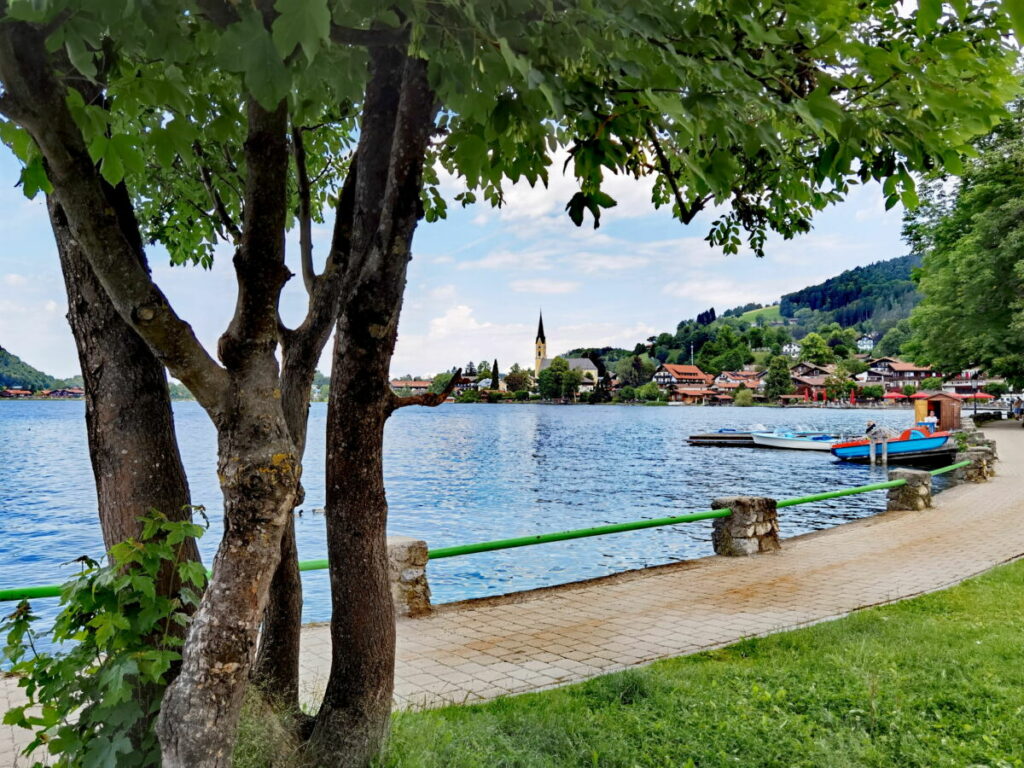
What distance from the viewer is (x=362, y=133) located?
139 inches

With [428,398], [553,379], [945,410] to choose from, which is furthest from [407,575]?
[553,379]

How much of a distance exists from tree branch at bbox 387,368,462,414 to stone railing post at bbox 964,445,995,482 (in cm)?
1856

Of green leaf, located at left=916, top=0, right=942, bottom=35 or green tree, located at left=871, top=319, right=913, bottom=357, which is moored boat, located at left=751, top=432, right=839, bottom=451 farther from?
green tree, located at left=871, top=319, right=913, bottom=357

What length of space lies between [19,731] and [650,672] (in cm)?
394

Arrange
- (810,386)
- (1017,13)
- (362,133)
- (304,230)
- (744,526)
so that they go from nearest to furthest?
(1017,13), (362,133), (304,230), (744,526), (810,386)

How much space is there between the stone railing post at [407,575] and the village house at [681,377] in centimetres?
15387

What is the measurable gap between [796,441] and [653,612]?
42.8m

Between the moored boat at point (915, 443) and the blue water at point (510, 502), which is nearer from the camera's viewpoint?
the blue water at point (510, 502)

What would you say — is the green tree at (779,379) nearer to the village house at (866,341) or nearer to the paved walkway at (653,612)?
the village house at (866,341)

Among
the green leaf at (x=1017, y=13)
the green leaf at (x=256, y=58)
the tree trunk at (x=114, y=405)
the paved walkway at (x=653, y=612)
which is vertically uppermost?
the green leaf at (x=256, y=58)

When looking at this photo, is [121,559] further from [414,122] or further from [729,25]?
[729,25]

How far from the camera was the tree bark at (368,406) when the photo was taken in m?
3.21

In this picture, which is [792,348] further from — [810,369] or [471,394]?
[471,394]

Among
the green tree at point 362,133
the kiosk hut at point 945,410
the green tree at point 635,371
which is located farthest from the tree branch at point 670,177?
the green tree at point 635,371
